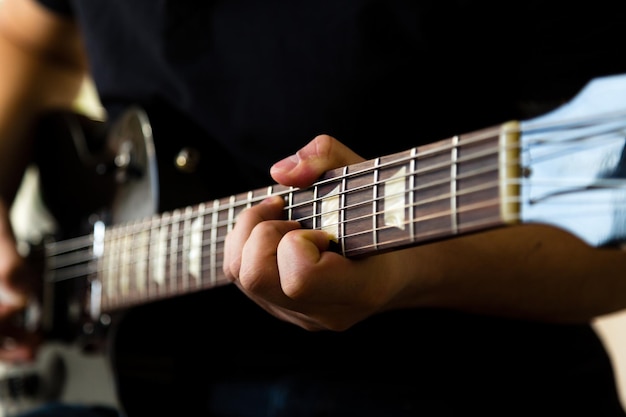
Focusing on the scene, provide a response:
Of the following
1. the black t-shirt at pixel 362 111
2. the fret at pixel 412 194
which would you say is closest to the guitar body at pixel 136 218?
the black t-shirt at pixel 362 111

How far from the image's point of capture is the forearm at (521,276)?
61 cm

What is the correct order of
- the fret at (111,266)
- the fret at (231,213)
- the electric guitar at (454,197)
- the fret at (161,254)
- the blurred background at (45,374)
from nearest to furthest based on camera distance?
Result: the electric guitar at (454,197)
the fret at (231,213)
the fret at (161,254)
the fret at (111,266)
the blurred background at (45,374)

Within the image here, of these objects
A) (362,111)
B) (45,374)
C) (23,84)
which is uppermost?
(23,84)

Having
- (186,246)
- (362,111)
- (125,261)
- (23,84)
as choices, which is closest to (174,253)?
(186,246)

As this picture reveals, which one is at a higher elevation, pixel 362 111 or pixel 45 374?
pixel 362 111

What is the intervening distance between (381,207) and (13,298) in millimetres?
686

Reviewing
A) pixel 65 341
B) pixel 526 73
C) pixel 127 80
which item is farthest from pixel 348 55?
pixel 65 341

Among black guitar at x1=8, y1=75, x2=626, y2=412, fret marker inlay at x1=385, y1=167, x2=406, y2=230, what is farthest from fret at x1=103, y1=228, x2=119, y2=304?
fret marker inlay at x1=385, y1=167, x2=406, y2=230

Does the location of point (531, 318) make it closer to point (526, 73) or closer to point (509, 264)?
point (509, 264)

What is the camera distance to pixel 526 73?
2.35 ft

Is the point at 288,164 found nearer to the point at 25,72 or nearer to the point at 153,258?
the point at 153,258

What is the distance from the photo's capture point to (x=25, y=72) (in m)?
1.15

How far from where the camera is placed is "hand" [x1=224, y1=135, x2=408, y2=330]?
46cm

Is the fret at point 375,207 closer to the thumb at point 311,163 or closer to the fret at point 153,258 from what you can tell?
the thumb at point 311,163
